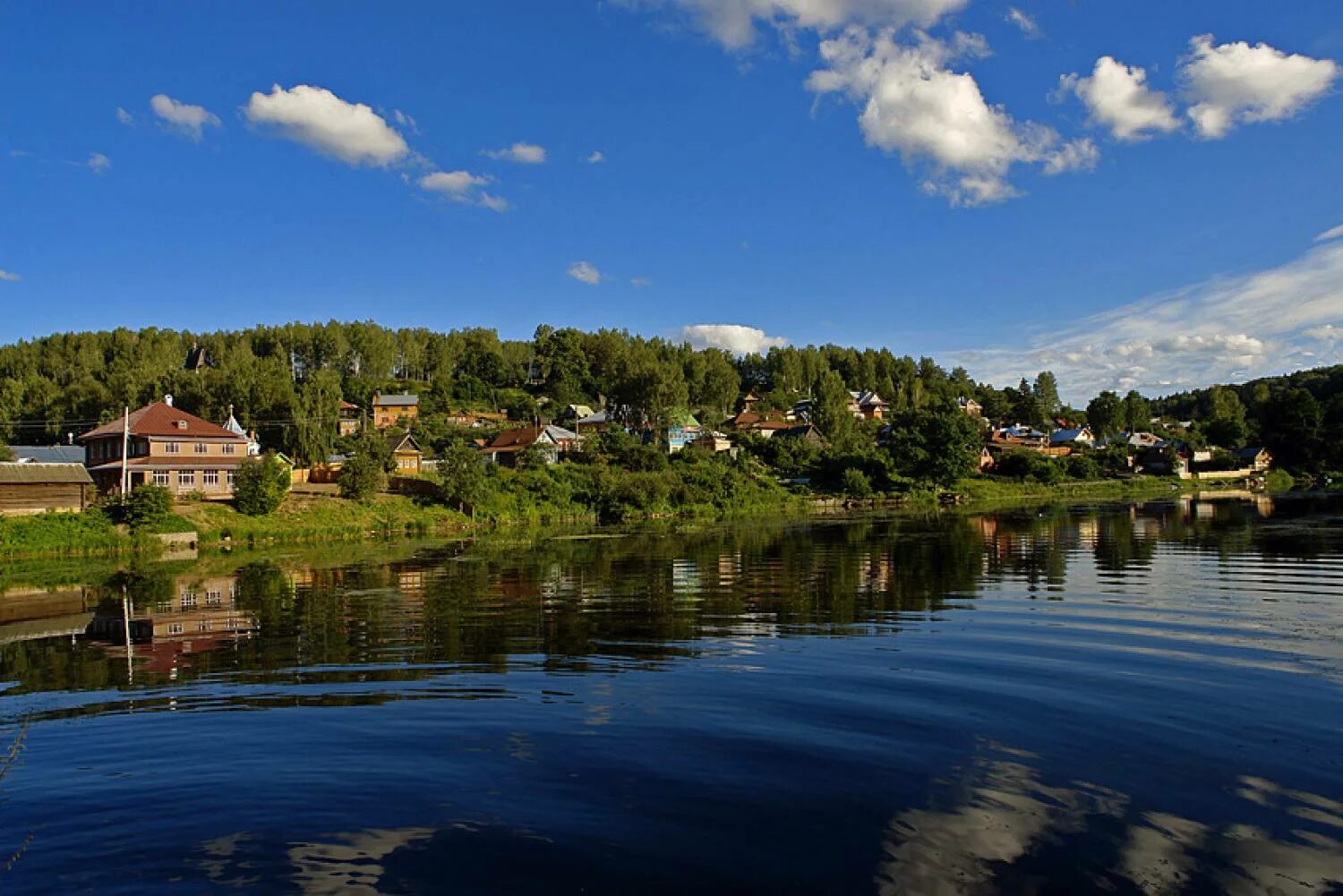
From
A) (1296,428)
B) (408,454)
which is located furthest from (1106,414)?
(408,454)

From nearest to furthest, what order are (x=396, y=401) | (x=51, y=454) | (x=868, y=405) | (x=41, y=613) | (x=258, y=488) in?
(x=41, y=613) < (x=258, y=488) < (x=51, y=454) < (x=396, y=401) < (x=868, y=405)

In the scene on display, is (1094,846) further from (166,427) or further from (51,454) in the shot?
(51,454)

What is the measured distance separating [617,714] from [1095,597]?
48.6 ft

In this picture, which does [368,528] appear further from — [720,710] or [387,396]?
[387,396]

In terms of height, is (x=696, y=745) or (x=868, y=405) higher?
(x=868, y=405)

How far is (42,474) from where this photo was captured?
4734 cm

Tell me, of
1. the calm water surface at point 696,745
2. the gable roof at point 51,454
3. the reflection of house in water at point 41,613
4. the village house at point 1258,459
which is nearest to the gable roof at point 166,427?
the gable roof at point 51,454

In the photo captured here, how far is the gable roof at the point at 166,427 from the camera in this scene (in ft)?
197

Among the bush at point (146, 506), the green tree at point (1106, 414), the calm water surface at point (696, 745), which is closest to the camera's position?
the calm water surface at point (696, 745)

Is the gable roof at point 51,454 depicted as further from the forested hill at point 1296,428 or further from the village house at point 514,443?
the forested hill at point 1296,428

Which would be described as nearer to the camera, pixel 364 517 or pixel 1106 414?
pixel 364 517

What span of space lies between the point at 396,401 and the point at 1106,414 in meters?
118

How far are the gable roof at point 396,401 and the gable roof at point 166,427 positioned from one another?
53.4 m

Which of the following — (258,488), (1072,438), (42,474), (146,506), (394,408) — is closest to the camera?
(146,506)
